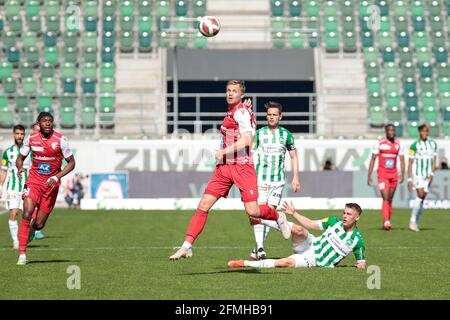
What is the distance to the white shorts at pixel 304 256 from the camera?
13523 millimetres

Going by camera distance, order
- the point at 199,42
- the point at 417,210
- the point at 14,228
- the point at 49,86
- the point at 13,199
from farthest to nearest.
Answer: the point at 199,42
the point at 49,86
the point at 417,210
the point at 13,199
the point at 14,228

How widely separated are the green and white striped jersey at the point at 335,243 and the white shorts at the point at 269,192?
7.53 feet

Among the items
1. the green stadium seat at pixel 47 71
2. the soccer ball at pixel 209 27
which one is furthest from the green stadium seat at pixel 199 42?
the soccer ball at pixel 209 27

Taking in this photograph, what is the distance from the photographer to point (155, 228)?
24094mm

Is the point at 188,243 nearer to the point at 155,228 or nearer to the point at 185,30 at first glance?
the point at 155,228

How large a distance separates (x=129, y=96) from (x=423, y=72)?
10860 mm

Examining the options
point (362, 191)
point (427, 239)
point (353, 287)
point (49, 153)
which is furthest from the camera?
point (362, 191)

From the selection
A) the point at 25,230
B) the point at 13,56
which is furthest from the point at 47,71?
the point at 25,230

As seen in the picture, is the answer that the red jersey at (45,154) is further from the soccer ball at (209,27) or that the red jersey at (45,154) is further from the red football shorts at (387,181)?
the red football shorts at (387,181)

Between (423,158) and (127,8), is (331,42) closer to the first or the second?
(127,8)

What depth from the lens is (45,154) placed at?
583 inches

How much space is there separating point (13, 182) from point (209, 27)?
497cm

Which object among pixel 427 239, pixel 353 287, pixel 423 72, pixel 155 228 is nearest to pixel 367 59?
pixel 423 72

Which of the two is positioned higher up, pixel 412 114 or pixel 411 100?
pixel 411 100
